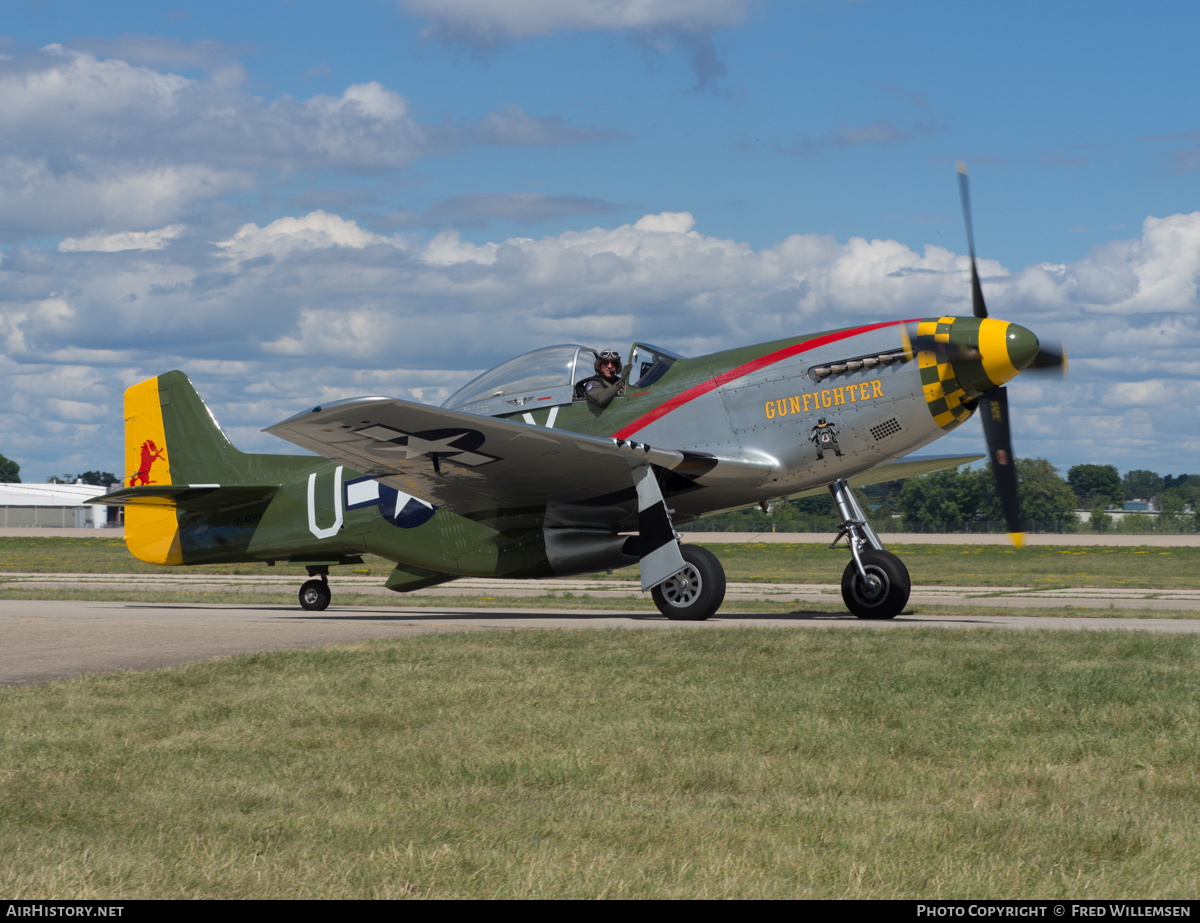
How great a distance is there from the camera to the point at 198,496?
1692 cm

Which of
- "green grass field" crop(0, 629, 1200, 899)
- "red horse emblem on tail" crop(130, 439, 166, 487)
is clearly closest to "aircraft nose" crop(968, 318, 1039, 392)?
"green grass field" crop(0, 629, 1200, 899)

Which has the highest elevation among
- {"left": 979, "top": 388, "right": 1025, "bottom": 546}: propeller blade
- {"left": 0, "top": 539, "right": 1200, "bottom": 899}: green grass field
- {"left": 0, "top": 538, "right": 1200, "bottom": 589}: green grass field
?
{"left": 979, "top": 388, "right": 1025, "bottom": 546}: propeller blade

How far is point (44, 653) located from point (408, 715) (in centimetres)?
515

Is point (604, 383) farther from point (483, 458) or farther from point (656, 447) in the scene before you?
point (483, 458)

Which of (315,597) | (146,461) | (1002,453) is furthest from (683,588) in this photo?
(146,461)

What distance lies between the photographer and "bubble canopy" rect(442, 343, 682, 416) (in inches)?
553

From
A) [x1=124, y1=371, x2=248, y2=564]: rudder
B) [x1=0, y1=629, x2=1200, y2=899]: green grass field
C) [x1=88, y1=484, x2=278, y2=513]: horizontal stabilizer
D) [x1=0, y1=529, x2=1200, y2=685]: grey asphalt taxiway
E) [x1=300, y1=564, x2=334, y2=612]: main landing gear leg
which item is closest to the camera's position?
[x1=0, y1=629, x2=1200, y2=899]: green grass field

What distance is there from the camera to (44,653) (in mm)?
10125

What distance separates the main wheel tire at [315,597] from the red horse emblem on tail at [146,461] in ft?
10.4

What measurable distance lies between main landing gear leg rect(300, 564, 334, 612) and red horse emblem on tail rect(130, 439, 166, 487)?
3.15 metres

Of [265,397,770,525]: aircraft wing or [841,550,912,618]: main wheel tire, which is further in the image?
[841,550,912,618]: main wheel tire

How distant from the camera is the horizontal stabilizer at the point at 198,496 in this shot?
54.5 feet

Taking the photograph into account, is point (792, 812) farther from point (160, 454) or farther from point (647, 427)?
point (160, 454)

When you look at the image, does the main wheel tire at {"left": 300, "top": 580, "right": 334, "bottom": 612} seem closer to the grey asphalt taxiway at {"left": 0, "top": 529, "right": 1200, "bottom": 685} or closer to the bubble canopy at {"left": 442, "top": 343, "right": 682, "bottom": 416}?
the grey asphalt taxiway at {"left": 0, "top": 529, "right": 1200, "bottom": 685}
